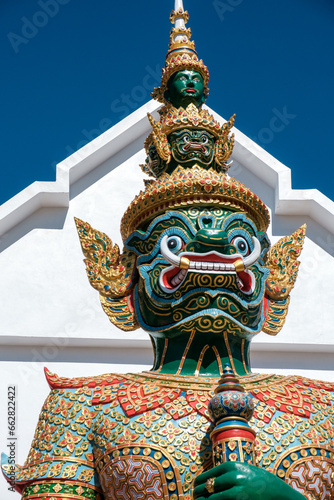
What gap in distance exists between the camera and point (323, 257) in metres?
9.23

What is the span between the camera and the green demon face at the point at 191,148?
4.73 metres

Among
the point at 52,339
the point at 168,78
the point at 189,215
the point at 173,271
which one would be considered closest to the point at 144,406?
the point at 173,271

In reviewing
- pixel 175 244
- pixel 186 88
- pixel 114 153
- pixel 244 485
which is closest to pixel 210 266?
pixel 175 244

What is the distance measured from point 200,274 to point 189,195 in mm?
486

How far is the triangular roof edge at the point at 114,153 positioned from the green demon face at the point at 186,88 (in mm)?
4098

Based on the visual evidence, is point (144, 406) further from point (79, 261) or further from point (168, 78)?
point (79, 261)

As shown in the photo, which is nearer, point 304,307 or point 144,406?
point 144,406

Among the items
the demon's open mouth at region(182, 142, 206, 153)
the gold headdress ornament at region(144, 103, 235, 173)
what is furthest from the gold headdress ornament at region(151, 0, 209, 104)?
the demon's open mouth at region(182, 142, 206, 153)

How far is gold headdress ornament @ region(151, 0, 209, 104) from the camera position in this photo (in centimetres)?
502

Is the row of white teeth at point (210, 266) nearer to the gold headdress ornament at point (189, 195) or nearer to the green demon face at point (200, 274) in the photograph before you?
the green demon face at point (200, 274)

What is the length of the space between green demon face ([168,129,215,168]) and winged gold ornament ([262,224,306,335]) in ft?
2.12

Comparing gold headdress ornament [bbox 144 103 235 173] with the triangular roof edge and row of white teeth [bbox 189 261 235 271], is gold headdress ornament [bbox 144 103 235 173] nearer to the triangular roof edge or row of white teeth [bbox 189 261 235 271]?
row of white teeth [bbox 189 261 235 271]

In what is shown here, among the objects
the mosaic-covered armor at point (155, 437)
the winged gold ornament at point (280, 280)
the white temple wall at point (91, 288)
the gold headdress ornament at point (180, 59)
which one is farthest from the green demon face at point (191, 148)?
the white temple wall at point (91, 288)

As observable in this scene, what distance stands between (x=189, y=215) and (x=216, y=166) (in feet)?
1.64
